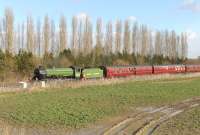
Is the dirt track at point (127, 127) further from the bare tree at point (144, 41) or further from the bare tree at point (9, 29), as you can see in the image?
the bare tree at point (144, 41)

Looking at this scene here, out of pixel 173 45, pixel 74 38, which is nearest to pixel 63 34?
pixel 74 38

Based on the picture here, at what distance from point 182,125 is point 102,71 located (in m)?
43.2

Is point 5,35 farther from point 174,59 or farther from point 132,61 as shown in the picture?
point 174,59

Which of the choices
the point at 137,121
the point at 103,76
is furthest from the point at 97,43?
the point at 137,121

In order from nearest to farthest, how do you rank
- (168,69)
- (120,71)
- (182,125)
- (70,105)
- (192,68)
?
(182,125) → (70,105) → (120,71) → (168,69) → (192,68)

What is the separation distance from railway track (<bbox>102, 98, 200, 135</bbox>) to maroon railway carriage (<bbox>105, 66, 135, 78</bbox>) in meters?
31.3

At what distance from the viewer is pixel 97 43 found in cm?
9125

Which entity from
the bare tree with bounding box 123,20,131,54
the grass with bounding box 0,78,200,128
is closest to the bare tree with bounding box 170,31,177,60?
the bare tree with bounding box 123,20,131,54

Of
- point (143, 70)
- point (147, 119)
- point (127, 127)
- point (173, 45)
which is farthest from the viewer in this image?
point (173, 45)

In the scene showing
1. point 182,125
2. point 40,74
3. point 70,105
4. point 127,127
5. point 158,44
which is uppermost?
point 158,44

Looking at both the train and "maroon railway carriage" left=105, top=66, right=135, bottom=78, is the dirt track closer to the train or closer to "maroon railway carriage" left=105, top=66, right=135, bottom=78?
the train

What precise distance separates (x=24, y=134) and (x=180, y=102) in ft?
59.9

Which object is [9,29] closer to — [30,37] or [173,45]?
[30,37]

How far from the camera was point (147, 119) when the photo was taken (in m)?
26.9
